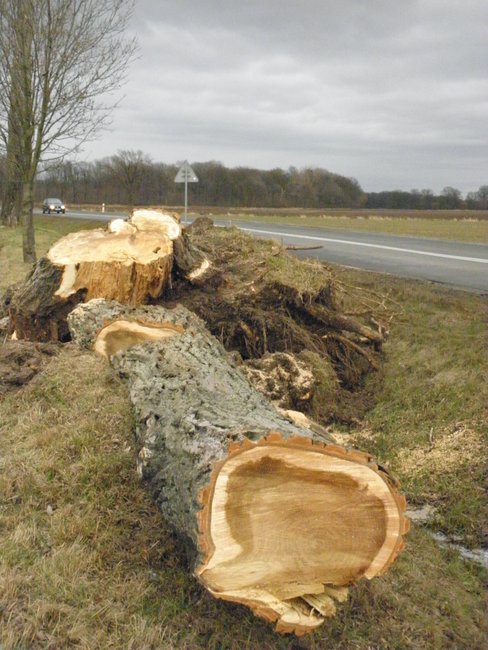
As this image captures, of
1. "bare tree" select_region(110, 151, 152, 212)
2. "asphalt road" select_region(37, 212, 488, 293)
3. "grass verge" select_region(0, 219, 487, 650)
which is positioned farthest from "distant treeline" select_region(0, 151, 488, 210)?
"grass verge" select_region(0, 219, 487, 650)

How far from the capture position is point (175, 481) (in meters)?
2.83

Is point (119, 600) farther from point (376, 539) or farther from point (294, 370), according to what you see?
point (294, 370)

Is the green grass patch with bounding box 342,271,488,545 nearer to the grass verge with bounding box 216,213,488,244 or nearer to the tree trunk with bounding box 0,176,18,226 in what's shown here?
the grass verge with bounding box 216,213,488,244

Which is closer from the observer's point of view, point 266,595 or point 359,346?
point 266,595

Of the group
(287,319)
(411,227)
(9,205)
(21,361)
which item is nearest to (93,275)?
(21,361)

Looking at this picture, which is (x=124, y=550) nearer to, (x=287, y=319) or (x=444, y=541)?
(x=444, y=541)

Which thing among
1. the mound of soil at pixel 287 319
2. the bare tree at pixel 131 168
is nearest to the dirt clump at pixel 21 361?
the mound of soil at pixel 287 319

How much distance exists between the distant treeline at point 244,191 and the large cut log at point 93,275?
4409cm

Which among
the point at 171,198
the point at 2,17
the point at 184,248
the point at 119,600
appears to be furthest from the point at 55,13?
the point at 171,198

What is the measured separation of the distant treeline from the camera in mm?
50531

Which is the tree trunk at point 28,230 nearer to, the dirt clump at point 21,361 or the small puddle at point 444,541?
the dirt clump at point 21,361

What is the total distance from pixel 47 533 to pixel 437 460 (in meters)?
3.01

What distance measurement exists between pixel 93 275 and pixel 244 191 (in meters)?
51.7

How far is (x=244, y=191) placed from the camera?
184ft
